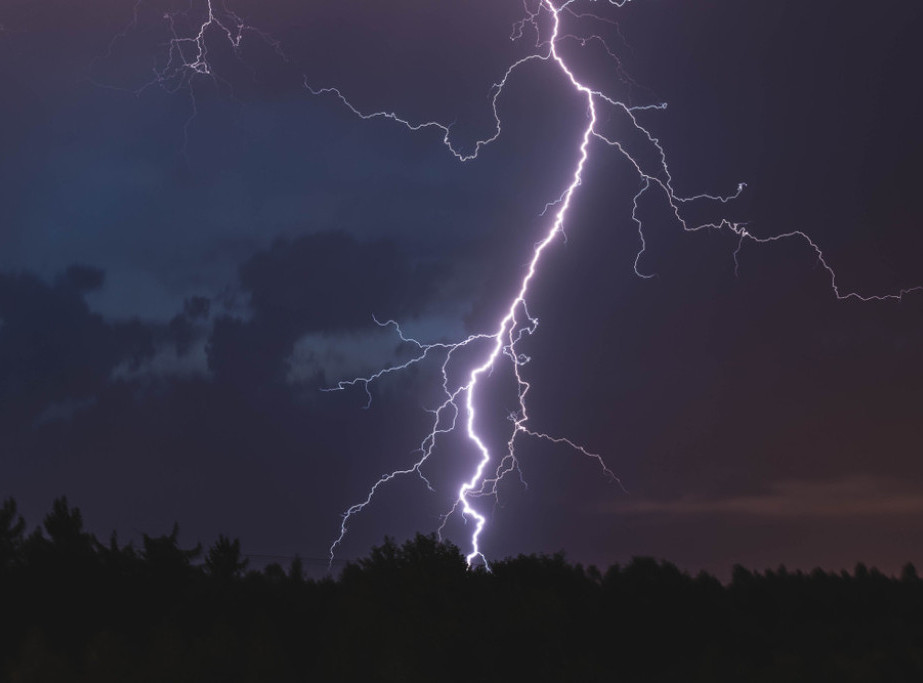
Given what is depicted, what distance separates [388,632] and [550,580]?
7.15 meters

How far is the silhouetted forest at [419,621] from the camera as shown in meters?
10.1

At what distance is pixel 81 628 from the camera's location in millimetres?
12953

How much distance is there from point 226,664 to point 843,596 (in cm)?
1291

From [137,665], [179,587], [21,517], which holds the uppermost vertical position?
[21,517]

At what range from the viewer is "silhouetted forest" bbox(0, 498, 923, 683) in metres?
10.1

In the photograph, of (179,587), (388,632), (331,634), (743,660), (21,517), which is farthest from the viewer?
(21,517)

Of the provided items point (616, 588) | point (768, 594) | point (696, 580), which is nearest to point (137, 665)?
point (616, 588)

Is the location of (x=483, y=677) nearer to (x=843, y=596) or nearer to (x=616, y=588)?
(x=616, y=588)

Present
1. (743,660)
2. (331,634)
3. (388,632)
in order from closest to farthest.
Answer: (388,632) < (331,634) < (743,660)

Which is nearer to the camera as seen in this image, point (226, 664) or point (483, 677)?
point (226, 664)

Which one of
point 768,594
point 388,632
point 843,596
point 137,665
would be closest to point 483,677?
point 388,632

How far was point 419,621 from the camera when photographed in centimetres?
1205

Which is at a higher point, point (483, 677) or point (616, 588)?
point (616, 588)

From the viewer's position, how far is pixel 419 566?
15.0 meters
